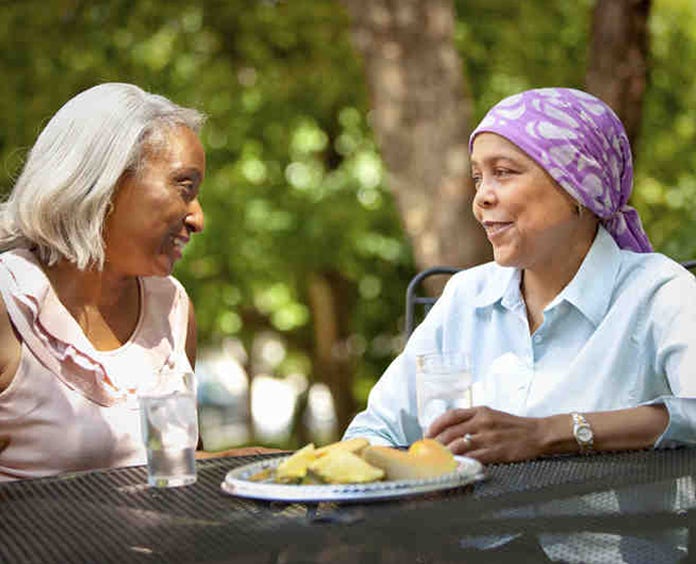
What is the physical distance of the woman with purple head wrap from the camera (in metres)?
2.79

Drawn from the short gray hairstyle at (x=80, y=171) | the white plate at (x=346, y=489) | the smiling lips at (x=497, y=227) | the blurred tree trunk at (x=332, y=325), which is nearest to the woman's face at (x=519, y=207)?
the smiling lips at (x=497, y=227)

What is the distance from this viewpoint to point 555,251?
2.96 m

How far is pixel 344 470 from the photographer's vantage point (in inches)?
77.2

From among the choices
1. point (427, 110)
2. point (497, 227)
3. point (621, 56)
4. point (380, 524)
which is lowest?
point (380, 524)

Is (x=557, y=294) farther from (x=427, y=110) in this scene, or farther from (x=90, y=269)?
(x=427, y=110)

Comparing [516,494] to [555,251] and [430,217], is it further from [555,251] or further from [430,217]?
[430,217]

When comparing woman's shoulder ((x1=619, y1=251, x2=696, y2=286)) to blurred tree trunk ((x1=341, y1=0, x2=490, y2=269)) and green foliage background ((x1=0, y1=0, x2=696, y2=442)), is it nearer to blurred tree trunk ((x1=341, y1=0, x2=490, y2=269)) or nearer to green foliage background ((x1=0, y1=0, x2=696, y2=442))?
blurred tree trunk ((x1=341, y1=0, x2=490, y2=269))

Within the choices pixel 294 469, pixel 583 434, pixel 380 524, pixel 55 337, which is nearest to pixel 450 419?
pixel 583 434

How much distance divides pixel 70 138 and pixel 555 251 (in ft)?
3.89

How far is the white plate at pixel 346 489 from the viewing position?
190 centimetres

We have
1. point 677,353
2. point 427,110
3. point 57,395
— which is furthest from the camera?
point 427,110

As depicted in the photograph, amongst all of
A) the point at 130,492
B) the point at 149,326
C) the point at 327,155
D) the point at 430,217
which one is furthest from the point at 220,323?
the point at 130,492

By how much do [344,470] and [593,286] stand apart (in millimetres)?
1120

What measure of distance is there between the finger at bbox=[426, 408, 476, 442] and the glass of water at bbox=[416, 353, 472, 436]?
3 cm
